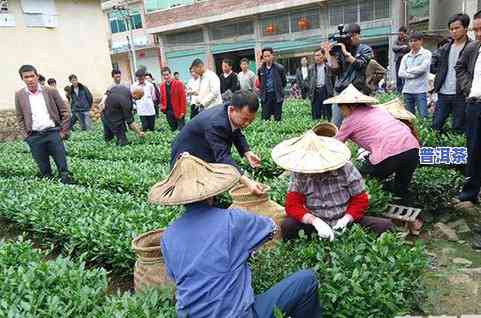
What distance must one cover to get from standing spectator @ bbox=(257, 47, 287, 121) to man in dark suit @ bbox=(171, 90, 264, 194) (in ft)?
19.9

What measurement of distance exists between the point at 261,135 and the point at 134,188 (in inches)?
121

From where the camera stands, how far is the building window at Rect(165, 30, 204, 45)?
28.1 m

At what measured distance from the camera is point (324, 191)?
124 inches

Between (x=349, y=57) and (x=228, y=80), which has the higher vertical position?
(x=349, y=57)

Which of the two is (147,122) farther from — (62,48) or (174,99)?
(62,48)

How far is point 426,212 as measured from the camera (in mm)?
4516

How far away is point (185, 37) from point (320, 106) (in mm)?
20742

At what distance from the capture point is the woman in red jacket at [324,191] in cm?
310

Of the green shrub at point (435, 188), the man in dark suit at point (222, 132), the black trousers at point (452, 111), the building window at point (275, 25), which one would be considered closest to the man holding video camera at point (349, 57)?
the black trousers at point (452, 111)

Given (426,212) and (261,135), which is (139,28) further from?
(426,212)

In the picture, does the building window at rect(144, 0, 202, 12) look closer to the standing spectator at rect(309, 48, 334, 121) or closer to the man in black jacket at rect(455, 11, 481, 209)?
the standing spectator at rect(309, 48, 334, 121)

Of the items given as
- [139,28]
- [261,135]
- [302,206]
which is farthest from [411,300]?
[139,28]

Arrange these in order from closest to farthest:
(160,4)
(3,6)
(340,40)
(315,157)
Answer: (315,157) < (340,40) < (3,6) < (160,4)

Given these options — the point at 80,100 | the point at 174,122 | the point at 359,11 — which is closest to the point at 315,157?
the point at 174,122
